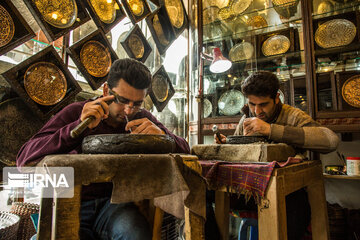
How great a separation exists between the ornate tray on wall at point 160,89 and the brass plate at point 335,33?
209cm

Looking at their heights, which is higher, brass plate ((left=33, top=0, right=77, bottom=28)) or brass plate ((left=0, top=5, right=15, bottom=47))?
brass plate ((left=33, top=0, right=77, bottom=28))

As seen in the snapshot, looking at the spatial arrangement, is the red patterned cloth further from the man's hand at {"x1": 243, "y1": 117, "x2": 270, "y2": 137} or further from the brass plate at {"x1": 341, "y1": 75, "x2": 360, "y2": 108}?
the brass plate at {"x1": 341, "y1": 75, "x2": 360, "y2": 108}

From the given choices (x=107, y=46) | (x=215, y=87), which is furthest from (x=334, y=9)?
(x=107, y=46)

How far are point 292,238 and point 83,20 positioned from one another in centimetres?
245

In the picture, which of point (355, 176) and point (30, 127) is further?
point (355, 176)

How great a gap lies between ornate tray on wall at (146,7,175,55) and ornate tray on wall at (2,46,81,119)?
5.17 feet

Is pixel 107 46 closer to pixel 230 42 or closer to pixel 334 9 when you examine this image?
pixel 230 42

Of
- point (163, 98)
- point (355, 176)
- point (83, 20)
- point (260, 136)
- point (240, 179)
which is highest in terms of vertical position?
point (83, 20)

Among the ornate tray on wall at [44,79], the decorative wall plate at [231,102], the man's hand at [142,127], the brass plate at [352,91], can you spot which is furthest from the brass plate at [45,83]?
the brass plate at [352,91]

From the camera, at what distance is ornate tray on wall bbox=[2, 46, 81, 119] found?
5.39 feet

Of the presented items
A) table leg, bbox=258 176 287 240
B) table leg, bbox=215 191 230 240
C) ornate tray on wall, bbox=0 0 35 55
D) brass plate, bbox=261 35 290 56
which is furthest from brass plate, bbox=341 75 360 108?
ornate tray on wall, bbox=0 0 35 55

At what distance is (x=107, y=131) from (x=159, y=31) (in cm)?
238

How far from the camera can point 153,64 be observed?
3.59 meters

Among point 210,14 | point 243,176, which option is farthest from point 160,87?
point 243,176
